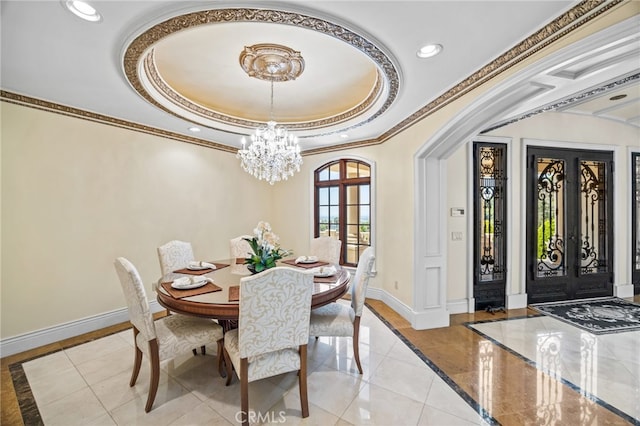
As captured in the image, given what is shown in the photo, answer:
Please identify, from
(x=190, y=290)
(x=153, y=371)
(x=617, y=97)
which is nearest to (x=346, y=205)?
(x=190, y=290)

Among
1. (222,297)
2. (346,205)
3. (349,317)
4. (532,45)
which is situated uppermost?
(532,45)

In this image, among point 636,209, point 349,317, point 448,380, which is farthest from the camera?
point 636,209

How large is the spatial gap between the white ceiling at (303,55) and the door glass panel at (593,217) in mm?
948

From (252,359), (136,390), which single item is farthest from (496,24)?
(136,390)

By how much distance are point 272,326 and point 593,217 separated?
540 cm

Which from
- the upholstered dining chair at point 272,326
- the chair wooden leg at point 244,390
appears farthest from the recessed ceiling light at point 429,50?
the chair wooden leg at point 244,390

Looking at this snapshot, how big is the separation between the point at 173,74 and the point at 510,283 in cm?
522

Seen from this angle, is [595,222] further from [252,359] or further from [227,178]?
[227,178]

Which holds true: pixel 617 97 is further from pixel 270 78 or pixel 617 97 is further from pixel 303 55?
pixel 270 78

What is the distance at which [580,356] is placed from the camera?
2740 millimetres

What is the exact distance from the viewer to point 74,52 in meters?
2.14

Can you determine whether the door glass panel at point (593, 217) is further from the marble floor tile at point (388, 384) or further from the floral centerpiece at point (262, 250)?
the floral centerpiece at point (262, 250)

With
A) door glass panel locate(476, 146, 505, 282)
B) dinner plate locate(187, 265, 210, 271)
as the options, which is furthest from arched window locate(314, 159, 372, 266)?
dinner plate locate(187, 265, 210, 271)

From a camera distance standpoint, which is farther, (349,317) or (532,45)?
(349,317)
